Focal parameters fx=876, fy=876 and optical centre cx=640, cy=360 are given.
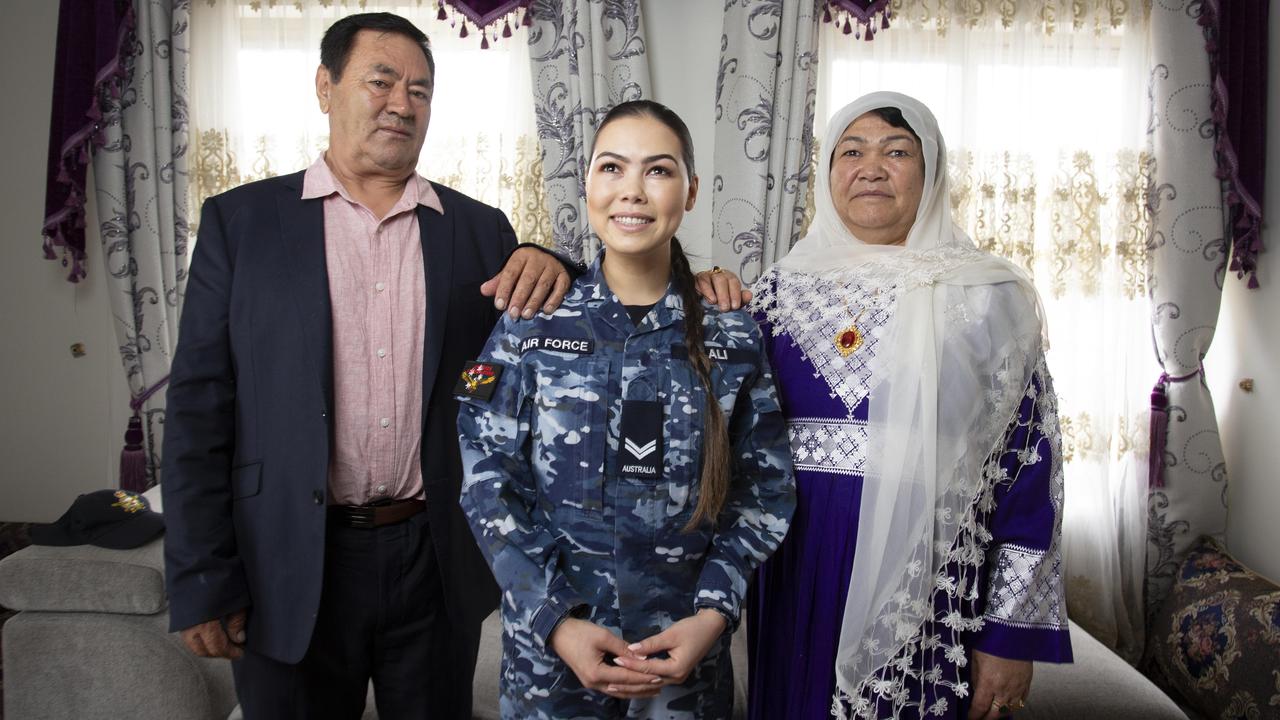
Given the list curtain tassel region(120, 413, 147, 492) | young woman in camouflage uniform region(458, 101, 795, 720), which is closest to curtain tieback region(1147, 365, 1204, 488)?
young woman in camouflage uniform region(458, 101, 795, 720)

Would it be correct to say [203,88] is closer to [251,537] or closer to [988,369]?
[251,537]

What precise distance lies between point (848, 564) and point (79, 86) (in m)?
3.04

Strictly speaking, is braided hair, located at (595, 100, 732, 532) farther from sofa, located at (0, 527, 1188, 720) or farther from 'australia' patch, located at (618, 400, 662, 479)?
sofa, located at (0, 527, 1188, 720)

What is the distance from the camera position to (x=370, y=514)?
149cm

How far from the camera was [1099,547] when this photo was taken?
318 centimetres

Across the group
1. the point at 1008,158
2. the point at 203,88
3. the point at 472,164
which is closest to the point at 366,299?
the point at 472,164

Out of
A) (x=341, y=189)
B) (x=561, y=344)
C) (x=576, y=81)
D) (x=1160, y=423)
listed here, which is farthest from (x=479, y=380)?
(x=1160, y=423)

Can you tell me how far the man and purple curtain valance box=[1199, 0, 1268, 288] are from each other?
2695 mm

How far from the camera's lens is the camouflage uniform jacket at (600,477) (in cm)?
127

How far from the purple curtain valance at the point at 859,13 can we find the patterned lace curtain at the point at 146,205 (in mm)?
2244

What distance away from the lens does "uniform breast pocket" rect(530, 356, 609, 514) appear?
4.23 ft

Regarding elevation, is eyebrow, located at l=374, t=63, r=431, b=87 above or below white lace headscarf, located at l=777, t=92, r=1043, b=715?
above

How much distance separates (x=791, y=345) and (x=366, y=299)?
757 mm

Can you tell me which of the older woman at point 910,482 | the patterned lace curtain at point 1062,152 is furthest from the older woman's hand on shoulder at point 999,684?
the patterned lace curtain at point 1062,152
